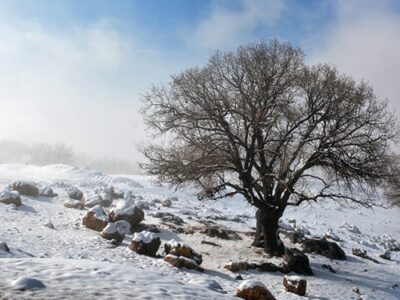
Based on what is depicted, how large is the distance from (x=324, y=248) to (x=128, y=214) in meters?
9.06

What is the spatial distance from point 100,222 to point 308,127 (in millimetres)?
9526

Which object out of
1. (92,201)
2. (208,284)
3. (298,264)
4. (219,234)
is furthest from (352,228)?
(208,284)

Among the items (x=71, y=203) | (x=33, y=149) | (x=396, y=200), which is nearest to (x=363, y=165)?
(x=71, y=203)

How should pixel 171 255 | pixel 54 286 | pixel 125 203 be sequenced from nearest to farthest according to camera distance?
pixel 54 286 < pixel 171 255 < pixel 125 203

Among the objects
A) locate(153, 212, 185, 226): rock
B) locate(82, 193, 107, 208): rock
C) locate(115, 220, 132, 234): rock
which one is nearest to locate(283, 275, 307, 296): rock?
locate(115, 220, 132, 234): rock

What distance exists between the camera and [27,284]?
643 centimetres

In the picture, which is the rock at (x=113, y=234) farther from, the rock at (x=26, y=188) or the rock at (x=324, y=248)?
the rock at (x=26, y=188)

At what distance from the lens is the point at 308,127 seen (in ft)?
53.3

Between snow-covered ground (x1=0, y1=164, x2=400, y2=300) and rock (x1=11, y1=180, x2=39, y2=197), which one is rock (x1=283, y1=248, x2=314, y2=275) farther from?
rock (x1=11, y1=180, x2=39, y2=197)

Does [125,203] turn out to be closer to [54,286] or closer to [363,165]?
[363,165]

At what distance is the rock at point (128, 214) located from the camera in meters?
18.0

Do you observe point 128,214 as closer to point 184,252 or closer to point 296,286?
point 184,252

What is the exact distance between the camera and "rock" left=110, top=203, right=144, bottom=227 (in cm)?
1805

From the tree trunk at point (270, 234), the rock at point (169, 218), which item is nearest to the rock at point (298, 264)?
the tree trunk at point (270, 234)
